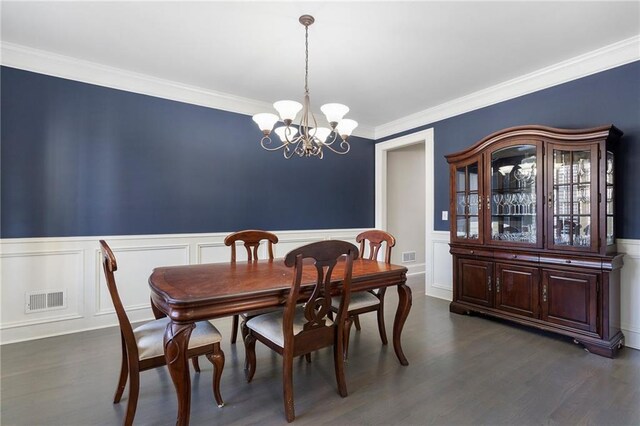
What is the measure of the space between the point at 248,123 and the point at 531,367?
150 inches

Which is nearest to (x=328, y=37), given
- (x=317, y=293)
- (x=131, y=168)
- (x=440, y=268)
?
(x=317, y=293)

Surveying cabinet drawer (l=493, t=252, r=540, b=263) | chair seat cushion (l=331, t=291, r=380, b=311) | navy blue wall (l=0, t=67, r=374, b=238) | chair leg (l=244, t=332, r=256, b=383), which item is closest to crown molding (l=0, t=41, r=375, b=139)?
navy blue wall (l=0, t=67, r=374, b=238)

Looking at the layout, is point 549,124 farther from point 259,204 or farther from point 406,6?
point 259,204

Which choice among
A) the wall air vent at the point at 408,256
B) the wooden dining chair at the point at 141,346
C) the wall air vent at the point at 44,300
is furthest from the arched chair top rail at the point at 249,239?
the wall air vent at the point at 408,256

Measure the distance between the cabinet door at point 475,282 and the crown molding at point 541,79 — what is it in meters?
1.90

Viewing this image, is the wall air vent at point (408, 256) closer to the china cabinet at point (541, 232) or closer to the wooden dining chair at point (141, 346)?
the china cabinet at point (541, 232)

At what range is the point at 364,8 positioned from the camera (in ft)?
7.30

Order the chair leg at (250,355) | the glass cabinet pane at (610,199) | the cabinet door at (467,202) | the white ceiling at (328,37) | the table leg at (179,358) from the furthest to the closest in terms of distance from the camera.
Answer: the cabinet door at (467,202)
the glass cabinet pane at (610,199)
the white ceiling at (328,37)
the chair leg at (250,355)
the table leg at (179,358)

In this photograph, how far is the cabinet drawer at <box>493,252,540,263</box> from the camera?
2906 millimetres

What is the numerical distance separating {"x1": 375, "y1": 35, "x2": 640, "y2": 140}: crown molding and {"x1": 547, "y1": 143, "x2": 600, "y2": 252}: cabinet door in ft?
2.75

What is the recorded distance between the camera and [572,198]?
2.77 metres

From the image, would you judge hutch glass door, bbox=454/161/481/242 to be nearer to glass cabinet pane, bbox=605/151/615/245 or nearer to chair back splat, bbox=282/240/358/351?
glass cabinet pane, bbox=605/151/615/245

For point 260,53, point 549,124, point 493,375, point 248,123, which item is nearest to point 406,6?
point 260,53

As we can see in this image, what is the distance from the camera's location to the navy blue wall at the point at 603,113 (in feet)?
8.80
